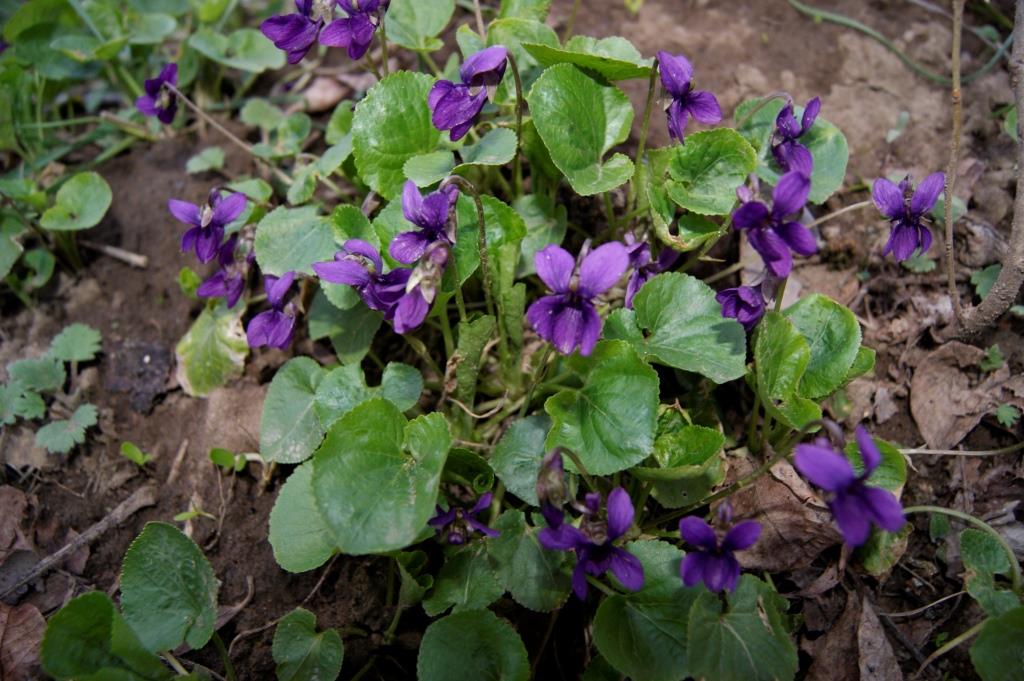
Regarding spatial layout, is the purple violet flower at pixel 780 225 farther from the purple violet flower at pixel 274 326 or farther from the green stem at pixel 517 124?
the purple violet flower at pixel 274 326

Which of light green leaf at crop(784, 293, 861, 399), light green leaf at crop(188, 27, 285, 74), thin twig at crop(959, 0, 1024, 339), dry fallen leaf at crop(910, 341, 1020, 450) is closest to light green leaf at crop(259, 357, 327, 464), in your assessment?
light green leaf at crop(784, 293, 861, 399)

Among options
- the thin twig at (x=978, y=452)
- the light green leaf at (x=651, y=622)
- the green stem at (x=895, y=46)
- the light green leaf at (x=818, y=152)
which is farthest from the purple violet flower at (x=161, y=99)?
the thin twig at (x=978, y=452)

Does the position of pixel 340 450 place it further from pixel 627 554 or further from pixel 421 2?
pixel 421 2

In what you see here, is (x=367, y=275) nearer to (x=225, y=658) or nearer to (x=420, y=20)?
(x=225, y=658)

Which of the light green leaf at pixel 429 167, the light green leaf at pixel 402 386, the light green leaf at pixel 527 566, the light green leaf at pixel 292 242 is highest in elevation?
the light green leaf at pixel 429 167

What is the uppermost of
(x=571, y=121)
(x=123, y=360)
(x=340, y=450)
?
(x=571, y=121)

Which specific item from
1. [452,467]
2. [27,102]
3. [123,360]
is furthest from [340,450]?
[27,102]

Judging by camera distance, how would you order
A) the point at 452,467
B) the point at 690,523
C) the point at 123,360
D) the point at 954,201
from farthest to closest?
1. the point at 123,360
2. the point at 954,201
3. the point at 452,467
4. the point at 690,523
